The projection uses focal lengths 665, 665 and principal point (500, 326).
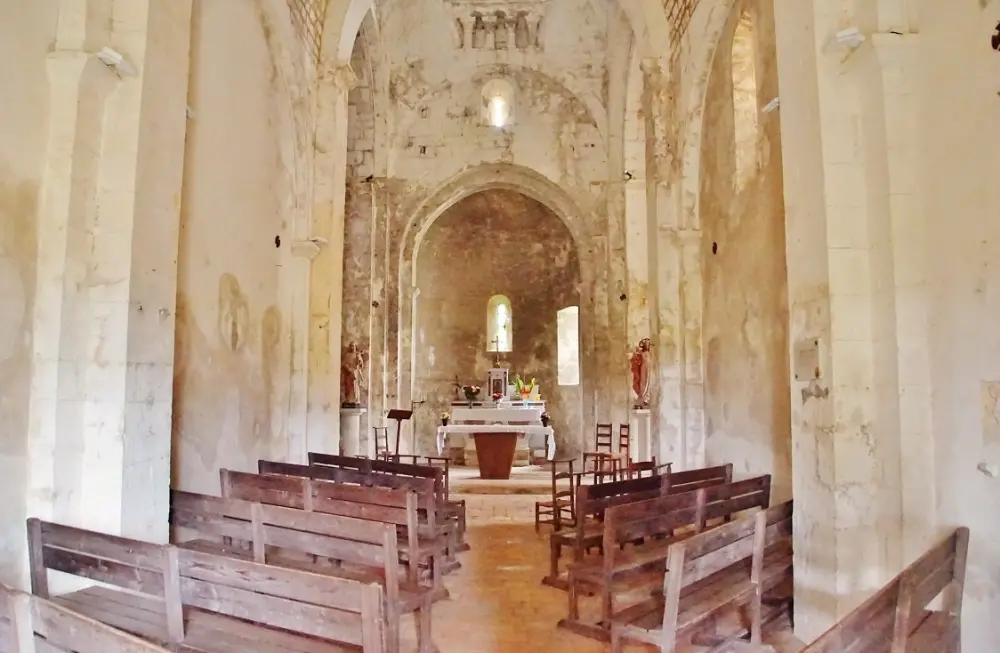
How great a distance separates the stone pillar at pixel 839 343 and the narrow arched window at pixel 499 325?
12895 mm

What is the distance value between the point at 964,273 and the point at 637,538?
8.12 ft

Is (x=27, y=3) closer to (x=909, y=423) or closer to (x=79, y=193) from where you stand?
(x=79, y=193)

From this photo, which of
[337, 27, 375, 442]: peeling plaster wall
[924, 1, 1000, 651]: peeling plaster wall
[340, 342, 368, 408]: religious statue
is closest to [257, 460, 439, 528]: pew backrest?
[924, 1, 1000, 651]: peeling plaster wall

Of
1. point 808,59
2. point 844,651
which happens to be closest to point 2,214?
point 844,651

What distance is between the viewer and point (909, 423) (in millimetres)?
3875

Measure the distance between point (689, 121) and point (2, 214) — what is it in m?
6.91

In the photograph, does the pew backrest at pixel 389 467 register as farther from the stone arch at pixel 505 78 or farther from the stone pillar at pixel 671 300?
the stone arch at pixel 505 78

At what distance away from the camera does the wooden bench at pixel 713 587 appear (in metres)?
3.14

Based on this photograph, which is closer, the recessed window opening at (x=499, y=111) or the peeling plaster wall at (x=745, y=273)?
the peeling plaster wall at (x=745, y=273)

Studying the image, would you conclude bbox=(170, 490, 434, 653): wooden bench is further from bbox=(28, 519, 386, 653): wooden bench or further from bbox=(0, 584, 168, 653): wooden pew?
bbox=(0, 584, 168, 653): wooden pew

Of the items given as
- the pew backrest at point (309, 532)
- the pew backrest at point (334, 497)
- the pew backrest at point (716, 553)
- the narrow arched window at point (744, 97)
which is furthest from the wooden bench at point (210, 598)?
the narrow arched window at point (744, 97)

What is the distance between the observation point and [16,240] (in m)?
3.85

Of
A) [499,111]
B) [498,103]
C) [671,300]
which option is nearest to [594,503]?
[671,300]

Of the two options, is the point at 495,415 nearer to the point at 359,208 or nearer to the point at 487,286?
the point at 487,286
